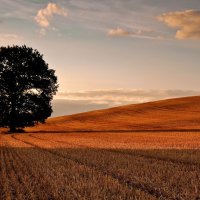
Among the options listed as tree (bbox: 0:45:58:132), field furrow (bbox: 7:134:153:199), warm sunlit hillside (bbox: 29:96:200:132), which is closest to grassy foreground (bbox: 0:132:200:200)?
field furrow (bbox: 7:134:153:199)

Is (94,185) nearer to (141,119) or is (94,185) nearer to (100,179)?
(100,179)

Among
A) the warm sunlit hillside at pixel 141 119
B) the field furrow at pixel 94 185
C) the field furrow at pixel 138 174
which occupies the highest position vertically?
the warm sunlit hillside at pixel 141 119

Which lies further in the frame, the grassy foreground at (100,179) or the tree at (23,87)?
the tree at (23,87)

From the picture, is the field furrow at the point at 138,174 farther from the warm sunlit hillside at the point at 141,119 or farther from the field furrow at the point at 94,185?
the warm sunlit hillside at the point at 141,119

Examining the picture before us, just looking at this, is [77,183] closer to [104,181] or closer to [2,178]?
[104,181]

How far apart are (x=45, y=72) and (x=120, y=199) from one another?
50719 millimetres

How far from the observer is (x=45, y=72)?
59.4 metres

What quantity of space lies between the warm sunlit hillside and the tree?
237 inches

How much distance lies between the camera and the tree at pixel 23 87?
186 feet

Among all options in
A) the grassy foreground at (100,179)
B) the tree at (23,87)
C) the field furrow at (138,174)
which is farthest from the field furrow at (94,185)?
the tree at (23,87)

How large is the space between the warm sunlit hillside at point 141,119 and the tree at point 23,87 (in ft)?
19.8

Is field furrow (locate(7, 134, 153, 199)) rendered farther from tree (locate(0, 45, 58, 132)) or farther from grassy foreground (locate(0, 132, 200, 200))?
tree (locate(0, 45, 58, 132))

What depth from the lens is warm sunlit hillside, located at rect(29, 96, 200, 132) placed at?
6353 cm

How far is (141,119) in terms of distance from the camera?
242 ft
